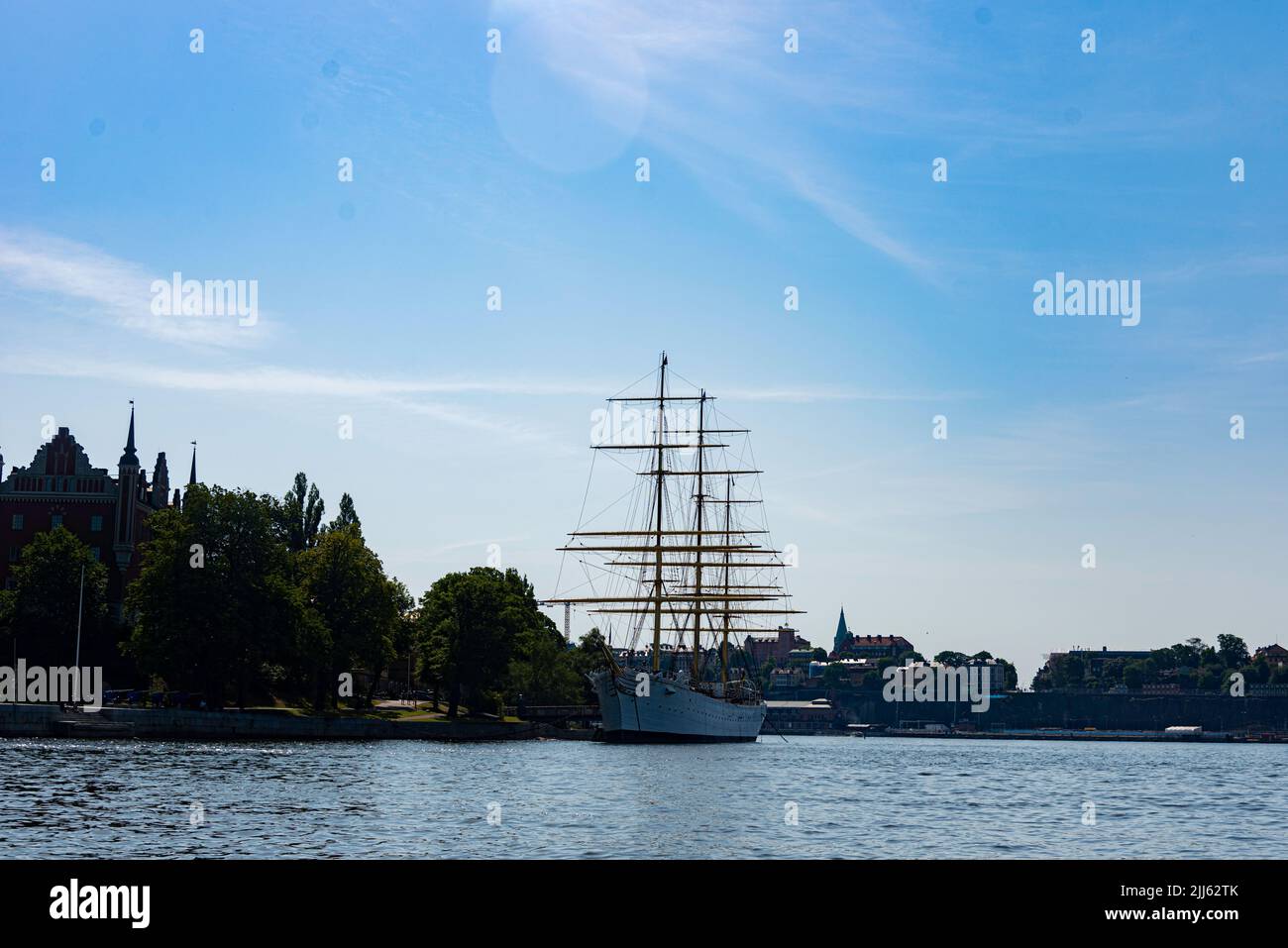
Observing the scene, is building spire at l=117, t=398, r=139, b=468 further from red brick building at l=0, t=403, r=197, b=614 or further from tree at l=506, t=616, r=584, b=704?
tree at l=506, t=616, r=584, b=704

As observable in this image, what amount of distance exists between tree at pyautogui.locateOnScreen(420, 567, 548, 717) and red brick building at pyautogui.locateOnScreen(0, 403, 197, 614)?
96.8 ft

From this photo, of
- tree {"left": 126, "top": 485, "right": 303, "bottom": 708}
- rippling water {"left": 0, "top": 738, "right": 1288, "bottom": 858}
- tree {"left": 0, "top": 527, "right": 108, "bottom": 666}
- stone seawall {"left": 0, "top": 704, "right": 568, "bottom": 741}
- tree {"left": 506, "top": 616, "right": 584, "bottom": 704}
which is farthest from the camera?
tree {"left": 506, "top": 616, "right": 584, "bottom": 704}

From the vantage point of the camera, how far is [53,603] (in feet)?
353

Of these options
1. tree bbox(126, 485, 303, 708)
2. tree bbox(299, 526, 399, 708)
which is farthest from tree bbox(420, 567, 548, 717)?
tree bbox(126, 485, 303, 708)

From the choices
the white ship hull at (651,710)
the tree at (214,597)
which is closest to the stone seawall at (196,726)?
the tree at (214,597)

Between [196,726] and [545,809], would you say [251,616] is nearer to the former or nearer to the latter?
[196,726]

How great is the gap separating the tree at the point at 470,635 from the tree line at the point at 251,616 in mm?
134

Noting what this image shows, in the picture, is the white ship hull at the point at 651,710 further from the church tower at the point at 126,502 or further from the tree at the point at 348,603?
the church tower at the point at 126,502

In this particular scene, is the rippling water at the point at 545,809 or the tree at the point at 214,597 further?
the tree at the point at 214,597

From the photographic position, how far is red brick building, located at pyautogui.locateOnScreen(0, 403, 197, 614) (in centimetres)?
12206

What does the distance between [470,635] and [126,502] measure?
116ft

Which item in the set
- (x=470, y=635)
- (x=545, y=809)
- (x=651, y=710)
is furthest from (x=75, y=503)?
(x=545, y=809)

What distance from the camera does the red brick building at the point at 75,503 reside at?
122062 mm
